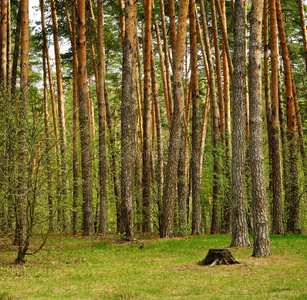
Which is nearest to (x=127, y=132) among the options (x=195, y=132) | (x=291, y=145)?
(x=195, y=132)

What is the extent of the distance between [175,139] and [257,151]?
463cm

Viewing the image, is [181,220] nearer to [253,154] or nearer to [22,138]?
[253,154]

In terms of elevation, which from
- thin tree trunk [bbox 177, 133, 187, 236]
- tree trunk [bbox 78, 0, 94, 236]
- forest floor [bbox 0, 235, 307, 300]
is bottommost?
forest floor [bbox 0, 235, 307, 300]

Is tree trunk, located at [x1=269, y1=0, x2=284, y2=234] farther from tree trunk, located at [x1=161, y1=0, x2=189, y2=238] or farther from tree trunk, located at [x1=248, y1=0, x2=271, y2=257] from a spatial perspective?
tree trunk, located at [x1=248, y1=0, x2=271, y2=257]

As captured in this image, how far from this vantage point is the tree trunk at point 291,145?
18.1 metres

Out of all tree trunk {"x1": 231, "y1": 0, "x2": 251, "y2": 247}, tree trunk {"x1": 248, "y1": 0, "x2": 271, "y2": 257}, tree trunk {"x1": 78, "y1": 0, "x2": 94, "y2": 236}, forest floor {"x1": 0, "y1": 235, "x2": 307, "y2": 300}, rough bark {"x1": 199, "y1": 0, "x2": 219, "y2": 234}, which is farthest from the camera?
rough bark {"x1": 199, "y1": 0, "x2": 219, "y2": 234}

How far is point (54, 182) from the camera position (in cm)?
1009

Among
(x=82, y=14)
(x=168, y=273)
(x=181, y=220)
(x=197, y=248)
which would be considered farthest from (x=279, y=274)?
(x=82, y=14)

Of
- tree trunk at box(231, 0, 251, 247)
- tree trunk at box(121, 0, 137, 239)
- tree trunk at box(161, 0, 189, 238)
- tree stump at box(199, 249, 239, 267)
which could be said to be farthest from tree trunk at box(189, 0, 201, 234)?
tree stump at box(199, 249, 239, 267)

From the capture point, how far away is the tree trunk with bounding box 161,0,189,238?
1391 cm

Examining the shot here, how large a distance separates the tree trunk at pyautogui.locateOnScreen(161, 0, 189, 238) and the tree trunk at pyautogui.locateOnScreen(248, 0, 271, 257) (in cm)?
429

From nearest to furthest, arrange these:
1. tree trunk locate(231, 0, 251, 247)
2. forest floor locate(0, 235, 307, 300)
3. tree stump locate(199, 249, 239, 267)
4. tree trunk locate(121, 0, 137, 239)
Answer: forest floor locate(0, 235, 307, 300)
tree stump locate(199, 249, 239, 267)
tree trunk locate(231, 0, 251, 247)
tree trunk locate(121, 0, 137, 239)

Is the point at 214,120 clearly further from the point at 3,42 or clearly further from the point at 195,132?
the point at 3,42

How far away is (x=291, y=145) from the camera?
18.8m
